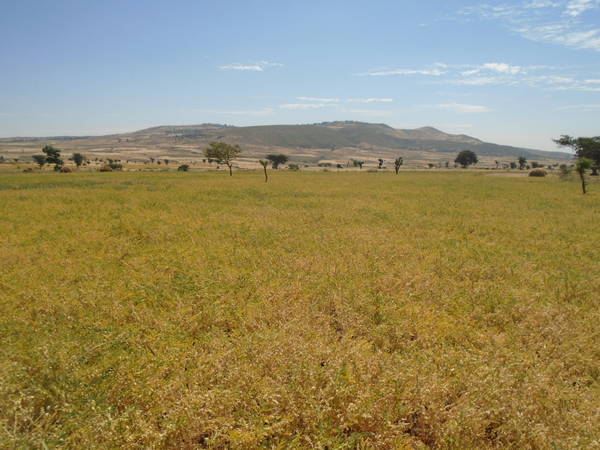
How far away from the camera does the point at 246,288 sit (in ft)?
31.8

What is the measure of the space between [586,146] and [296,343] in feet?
331

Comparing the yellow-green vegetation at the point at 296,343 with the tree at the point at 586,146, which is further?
the tree at the point at 586,146

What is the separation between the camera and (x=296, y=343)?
6.33 m

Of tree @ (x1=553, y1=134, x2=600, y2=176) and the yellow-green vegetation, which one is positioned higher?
tree @ (x1=553, y1=134, x2=600, y2=176)

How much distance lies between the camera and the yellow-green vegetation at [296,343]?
4.63 meters

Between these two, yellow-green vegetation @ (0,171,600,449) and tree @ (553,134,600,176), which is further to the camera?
tree @ (553,134,600,176)

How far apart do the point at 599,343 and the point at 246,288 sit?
349 inches

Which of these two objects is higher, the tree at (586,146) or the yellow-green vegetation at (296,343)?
the tree at (586,146)

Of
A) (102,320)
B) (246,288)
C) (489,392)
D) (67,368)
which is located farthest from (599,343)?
(102,320)

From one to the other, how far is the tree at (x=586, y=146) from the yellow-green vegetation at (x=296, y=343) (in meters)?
80.5

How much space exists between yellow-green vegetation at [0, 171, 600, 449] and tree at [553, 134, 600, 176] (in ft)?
264

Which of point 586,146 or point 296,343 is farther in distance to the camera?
point 586,146

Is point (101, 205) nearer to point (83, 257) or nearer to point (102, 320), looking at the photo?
point (83, 257)

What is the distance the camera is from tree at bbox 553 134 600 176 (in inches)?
2858
